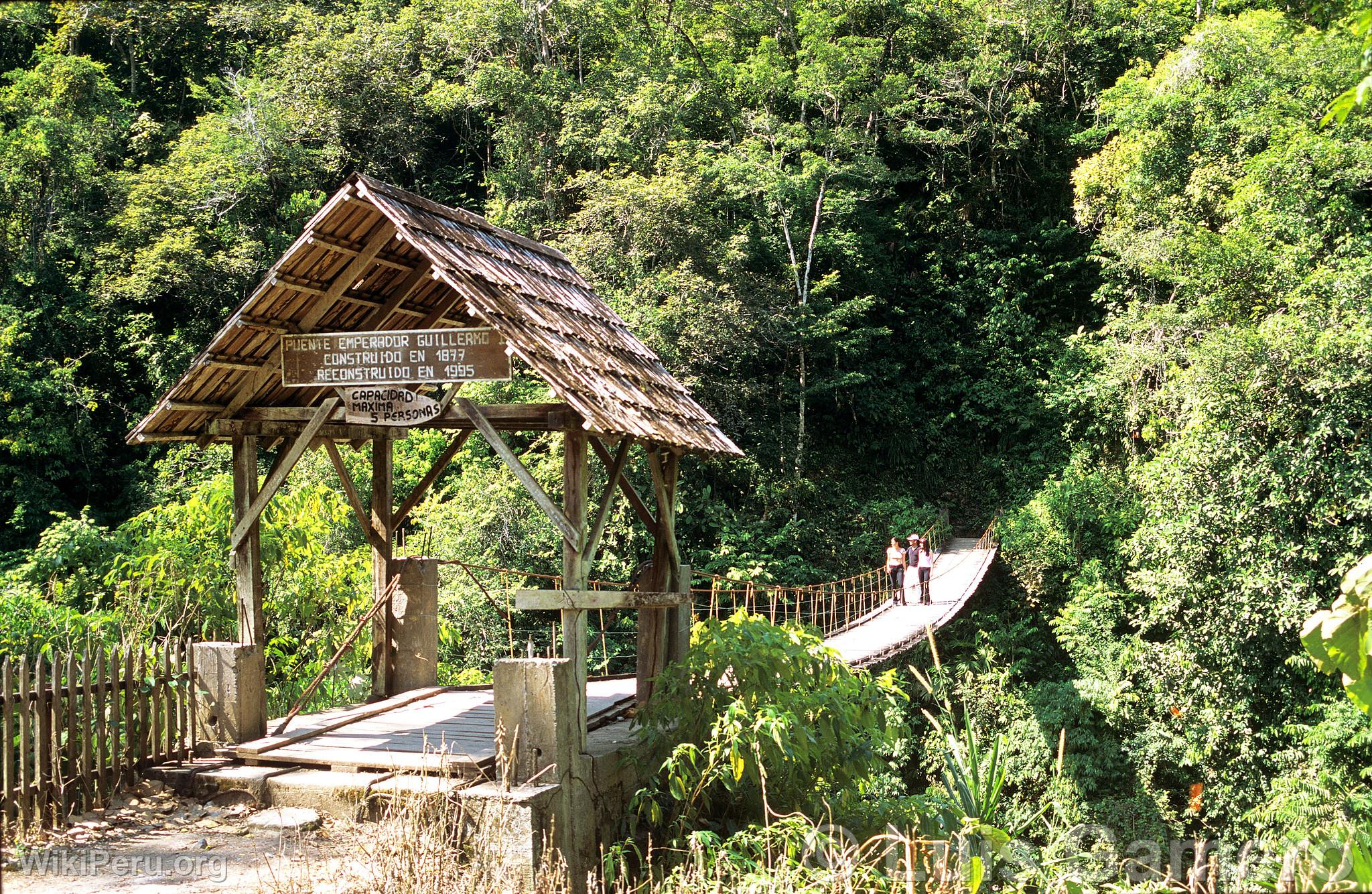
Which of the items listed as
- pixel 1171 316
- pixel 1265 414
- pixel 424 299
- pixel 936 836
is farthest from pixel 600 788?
pixel 1171 316

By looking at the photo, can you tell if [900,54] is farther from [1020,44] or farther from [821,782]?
[821,782]

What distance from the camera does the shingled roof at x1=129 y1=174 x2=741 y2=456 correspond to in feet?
17.1

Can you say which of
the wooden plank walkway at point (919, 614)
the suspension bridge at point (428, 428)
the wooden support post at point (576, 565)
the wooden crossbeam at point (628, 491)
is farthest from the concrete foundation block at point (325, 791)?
the wooden plank walkway at point (919, 614)

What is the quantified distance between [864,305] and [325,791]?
44.1 feet

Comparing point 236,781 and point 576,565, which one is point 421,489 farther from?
point 236,781

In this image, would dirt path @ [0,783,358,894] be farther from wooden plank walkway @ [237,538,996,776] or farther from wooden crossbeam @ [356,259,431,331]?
wooden crossbeam @ [356,259,431,331]

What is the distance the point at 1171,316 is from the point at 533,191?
9.35m

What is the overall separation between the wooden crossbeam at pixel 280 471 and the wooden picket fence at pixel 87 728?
68 cm

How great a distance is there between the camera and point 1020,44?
18.9m

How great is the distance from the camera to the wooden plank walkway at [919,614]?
36.2 feet

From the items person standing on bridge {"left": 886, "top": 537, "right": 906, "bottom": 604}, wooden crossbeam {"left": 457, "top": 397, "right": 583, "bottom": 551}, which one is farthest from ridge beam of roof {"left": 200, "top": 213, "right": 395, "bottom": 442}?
person standing on bridge {"left": 886, "top": 537, "right": 906, "bottom": 604}

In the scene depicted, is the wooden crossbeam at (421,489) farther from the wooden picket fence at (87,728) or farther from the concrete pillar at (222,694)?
the wooden picket fence at (87,728)

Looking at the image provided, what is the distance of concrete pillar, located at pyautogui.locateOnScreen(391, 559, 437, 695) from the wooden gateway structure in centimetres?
11

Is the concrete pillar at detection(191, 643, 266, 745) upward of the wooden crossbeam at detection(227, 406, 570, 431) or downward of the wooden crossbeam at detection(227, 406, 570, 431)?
downward
